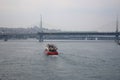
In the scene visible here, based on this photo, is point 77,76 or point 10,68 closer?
point 77,76

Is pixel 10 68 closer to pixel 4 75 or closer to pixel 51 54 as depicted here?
pixel 4 75

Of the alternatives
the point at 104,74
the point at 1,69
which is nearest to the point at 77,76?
the point at 104,74

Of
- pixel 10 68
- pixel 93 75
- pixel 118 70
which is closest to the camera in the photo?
pixel 93 75

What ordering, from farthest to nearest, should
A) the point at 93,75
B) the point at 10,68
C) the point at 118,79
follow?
the point at 10,68 → the point at 93,75 → the point at 118,79

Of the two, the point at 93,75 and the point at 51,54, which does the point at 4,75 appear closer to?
the point at 93,75

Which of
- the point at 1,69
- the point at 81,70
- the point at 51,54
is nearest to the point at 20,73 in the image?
the point at 1,69

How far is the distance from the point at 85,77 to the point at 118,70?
2826 millimetres

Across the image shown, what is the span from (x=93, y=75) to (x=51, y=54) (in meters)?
12.7

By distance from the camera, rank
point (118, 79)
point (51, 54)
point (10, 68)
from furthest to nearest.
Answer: point (51, 54), point (10, 68), point (118, 79)

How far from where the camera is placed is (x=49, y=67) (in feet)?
63.6

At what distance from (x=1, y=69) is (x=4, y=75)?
2197mm

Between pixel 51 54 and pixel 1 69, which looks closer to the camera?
pixel 1 69

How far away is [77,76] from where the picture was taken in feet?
52.2

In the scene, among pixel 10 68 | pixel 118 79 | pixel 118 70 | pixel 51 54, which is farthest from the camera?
pixel 51 54
